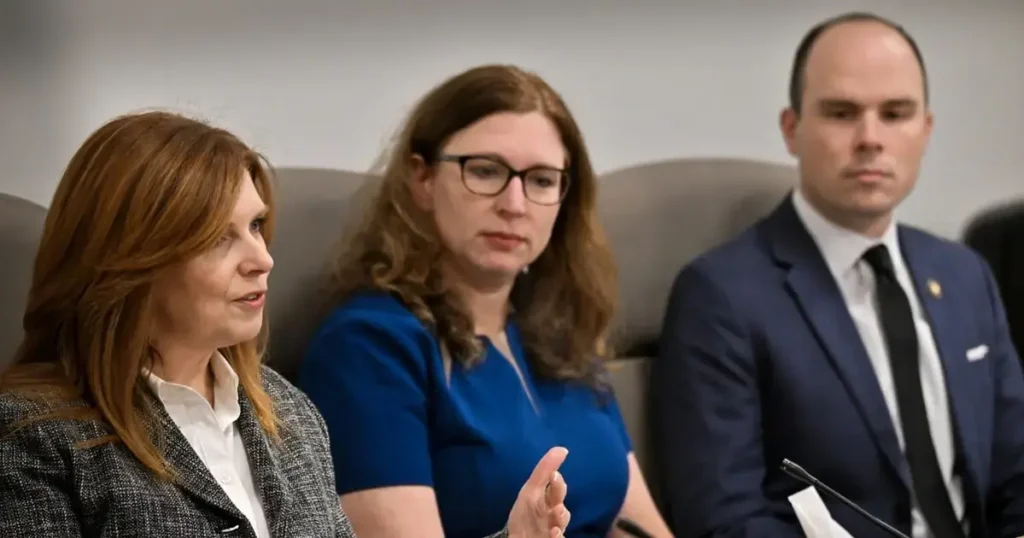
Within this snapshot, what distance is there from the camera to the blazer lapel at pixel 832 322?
6.22 feet

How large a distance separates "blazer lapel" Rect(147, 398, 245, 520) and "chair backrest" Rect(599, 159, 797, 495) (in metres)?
0.89

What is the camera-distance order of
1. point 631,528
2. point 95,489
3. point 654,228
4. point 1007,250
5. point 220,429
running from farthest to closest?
point 1007,250
point 654,228
point 631,528
point 220,429
point 95,489

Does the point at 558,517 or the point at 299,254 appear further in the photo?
the point at 299,254

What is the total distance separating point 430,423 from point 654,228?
62 centimetres

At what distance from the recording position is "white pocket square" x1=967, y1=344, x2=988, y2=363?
6.60 feet

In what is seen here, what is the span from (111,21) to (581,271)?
0.76 m

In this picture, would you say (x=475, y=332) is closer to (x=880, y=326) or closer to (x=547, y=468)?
(x=547, y=468)

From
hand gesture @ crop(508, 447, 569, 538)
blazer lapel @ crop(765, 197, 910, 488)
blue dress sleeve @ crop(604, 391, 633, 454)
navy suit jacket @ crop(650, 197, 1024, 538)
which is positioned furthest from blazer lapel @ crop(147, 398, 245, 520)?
blazer lapel @ crop(765, 197, 910, 488)

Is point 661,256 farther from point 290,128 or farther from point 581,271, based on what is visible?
point 290,128

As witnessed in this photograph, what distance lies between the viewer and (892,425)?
190cm

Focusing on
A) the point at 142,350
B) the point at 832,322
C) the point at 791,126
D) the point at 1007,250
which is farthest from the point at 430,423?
the point at 1007,250

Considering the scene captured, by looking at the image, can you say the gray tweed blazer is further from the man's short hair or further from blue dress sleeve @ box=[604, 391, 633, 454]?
the man's short hair

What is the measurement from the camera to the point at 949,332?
200 cm

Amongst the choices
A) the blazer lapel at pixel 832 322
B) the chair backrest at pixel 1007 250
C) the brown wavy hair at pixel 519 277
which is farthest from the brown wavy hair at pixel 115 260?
the chair backrest at pixel 1007 250
